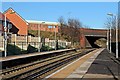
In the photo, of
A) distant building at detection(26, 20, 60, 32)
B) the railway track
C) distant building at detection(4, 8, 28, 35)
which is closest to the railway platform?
the railway track

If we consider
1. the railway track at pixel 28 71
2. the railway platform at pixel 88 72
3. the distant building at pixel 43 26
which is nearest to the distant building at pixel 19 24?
the distant building at pixel 43 26

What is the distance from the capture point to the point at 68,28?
119 m

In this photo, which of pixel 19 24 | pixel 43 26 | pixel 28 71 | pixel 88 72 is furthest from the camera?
pixel 43 26

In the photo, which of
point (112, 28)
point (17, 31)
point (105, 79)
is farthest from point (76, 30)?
point (105, 79)

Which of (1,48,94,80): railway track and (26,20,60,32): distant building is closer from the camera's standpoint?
(1,48,94,80): railway track

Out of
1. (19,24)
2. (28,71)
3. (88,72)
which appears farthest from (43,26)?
(88,72)

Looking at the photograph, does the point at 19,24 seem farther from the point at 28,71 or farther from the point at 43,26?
the point at 28,71

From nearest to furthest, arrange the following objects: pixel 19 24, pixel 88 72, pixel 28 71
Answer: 1. pixel 88 72
2. pixel 28 71
3. pixel 19 24

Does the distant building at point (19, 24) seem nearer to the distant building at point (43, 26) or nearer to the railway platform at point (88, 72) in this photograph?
the distant building at point (43, 26)

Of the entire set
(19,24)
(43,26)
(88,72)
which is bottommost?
(88,72)

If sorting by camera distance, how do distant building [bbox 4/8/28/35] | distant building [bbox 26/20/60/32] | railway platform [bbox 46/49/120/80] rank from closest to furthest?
railway platform [bbox 46/49/120/80] < distant building [bbox 4/8/28/35] < distant building [bbox 26/20/60/32]

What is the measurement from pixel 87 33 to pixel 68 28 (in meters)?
7.46

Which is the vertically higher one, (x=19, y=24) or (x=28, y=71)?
(x=19, y=24)

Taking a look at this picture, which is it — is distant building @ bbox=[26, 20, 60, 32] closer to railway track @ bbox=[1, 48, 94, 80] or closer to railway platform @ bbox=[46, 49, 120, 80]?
railway track @ bbox=[1, 48, 94, 80]
